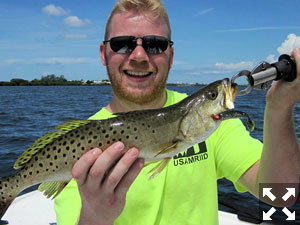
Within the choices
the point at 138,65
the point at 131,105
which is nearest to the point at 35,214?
the point at 131,105

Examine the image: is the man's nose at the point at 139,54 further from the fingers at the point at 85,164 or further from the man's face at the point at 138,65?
the fingers at the point at 85,164

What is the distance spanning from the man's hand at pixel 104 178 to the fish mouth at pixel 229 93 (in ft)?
3.45

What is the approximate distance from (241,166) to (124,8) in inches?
106

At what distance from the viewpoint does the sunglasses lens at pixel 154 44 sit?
4078 millimetres

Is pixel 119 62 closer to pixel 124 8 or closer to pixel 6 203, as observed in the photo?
pixel 124 8

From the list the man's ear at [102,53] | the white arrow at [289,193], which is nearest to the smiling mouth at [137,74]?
the man's ear at [102,53]

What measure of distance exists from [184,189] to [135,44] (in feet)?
6.73

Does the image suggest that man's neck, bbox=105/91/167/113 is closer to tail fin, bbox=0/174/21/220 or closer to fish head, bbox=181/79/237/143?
fish head, bbox=181/79/237/143

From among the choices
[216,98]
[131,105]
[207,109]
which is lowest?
[207,109]

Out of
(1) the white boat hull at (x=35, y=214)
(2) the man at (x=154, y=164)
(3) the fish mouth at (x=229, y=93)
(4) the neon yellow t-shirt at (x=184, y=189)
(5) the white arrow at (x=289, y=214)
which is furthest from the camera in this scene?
(5) the white arrow at (x=289, y=214)

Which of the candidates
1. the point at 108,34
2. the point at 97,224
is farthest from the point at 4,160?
the point at 97,224

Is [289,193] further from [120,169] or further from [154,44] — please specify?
[154,44]

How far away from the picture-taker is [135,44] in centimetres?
409

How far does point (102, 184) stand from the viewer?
2775mm
